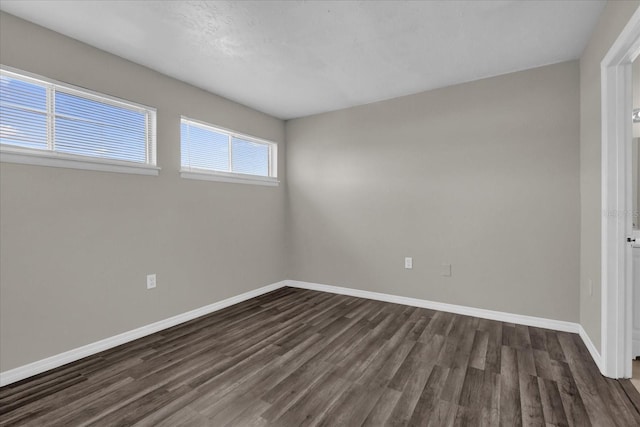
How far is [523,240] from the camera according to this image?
9.85 feet

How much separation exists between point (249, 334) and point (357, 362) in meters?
1.10

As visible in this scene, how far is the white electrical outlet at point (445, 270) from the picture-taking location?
11.1 ft

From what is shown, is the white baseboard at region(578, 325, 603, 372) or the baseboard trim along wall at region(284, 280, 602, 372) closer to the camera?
the white baseboard at region(578, 325, 603, 372)

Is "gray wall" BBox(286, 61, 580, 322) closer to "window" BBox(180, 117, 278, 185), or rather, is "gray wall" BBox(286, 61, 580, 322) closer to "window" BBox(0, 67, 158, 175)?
"window" BBox(180, 117, 278, 185)

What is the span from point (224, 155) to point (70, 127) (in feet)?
5.19

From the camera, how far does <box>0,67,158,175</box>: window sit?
211cm

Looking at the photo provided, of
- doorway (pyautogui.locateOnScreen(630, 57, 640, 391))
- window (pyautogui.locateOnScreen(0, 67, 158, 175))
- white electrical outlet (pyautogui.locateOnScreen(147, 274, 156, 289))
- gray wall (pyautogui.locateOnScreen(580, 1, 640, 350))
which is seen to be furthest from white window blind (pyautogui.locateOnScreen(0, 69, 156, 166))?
doorway (pyautogui.locateOnScreen(630, 57, 640, 391))

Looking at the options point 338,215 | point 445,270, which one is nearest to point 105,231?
point 338,215

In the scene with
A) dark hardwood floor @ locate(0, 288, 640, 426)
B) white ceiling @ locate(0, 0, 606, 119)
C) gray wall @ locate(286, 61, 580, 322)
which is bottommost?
dark hardwood floor @ locate(0, 288, 640, 426)

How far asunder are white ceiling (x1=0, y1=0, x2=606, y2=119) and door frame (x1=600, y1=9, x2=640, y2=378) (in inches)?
24.4

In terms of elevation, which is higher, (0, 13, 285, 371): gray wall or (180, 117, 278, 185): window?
(180, 117, 278, 185): window

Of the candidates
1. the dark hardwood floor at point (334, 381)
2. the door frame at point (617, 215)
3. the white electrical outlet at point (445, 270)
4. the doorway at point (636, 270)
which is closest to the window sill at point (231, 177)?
the dark hardwood floor at point (334, 381)

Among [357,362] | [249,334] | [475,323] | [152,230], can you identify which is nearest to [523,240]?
[475,323]

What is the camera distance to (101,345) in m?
2.50
